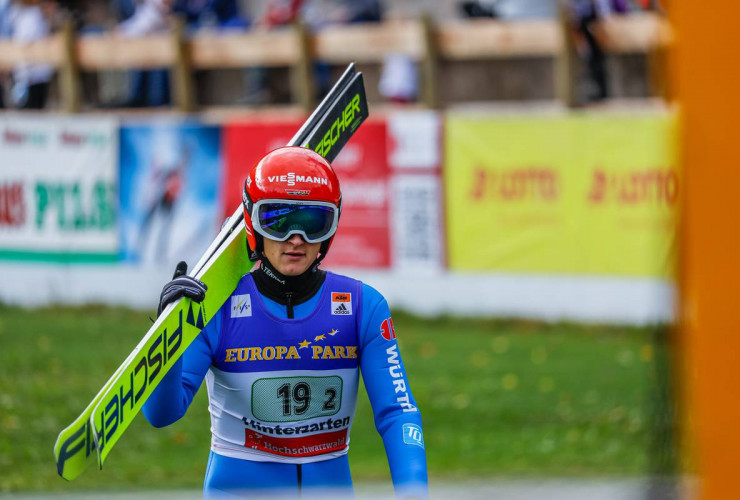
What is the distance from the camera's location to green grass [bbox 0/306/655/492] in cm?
942

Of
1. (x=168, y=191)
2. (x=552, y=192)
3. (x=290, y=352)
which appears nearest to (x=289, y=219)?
(x=290, y=352)

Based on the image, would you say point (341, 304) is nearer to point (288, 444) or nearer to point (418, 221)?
point (288, 444)

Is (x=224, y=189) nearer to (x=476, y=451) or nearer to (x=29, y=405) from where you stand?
(x=29, y=405)

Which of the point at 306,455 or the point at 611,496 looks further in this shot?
the point at 306,455

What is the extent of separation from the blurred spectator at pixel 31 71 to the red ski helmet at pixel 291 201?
1262 cm

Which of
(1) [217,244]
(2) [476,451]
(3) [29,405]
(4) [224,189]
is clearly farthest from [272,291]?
(4) [224,189]

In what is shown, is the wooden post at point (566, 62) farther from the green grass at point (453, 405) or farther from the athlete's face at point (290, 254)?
the athlete's face at point (290, 254)

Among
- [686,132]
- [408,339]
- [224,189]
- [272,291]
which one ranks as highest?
[686,132]

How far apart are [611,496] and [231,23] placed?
14478 millimetres

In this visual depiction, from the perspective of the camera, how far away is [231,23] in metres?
16.3

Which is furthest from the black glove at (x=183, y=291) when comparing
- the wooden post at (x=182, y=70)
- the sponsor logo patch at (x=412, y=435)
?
the wooden post at (x=182, y=70)

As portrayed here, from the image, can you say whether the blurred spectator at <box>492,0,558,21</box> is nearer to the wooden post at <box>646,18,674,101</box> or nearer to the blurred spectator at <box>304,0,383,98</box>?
the blurred spectator at <box>304,0,383,98</box>

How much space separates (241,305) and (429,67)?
9706mm

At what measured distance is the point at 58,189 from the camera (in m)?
Answer: 15.9
